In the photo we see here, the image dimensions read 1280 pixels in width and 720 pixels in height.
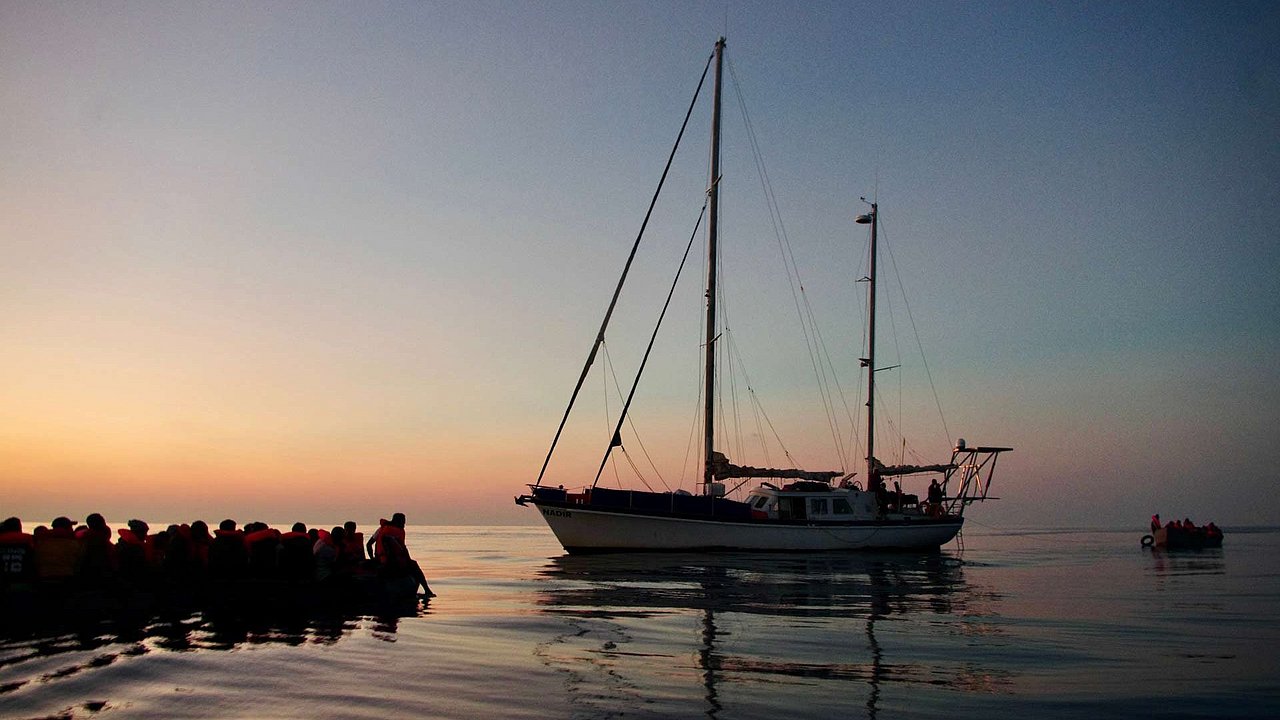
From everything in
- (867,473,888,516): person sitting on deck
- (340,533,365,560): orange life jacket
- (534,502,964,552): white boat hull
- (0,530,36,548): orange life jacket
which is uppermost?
(867,473,888,516): person sitting on deck

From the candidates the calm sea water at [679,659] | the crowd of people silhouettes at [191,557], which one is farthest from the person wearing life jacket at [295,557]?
the calm sea water at [679,659]

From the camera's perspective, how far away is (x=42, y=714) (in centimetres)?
936

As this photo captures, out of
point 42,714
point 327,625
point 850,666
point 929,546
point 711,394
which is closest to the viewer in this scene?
point 42,714

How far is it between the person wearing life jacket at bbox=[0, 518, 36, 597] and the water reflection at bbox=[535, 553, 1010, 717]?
385 inches

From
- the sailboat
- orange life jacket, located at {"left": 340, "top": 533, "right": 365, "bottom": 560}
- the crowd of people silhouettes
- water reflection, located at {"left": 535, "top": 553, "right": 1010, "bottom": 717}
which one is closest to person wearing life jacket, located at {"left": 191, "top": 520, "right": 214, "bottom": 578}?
the crowd of people silhouettes

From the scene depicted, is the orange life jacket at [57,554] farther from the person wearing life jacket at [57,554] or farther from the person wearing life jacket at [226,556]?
the person wearing life jacket at [226,556]

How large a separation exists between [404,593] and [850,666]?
1180 cm

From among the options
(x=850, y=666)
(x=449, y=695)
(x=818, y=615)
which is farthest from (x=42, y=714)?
(x=818, y=615)

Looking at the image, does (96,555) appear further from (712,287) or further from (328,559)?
(712,287)

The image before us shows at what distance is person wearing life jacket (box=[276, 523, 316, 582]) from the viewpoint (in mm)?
19797

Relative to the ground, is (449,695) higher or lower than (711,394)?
lower

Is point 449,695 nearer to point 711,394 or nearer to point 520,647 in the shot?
point 520,647

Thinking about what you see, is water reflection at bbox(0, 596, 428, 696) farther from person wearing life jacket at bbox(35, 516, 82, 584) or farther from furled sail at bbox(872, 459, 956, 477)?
furled sail at bbox(872, 459, 956, 477)

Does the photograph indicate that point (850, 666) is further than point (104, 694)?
Yes
